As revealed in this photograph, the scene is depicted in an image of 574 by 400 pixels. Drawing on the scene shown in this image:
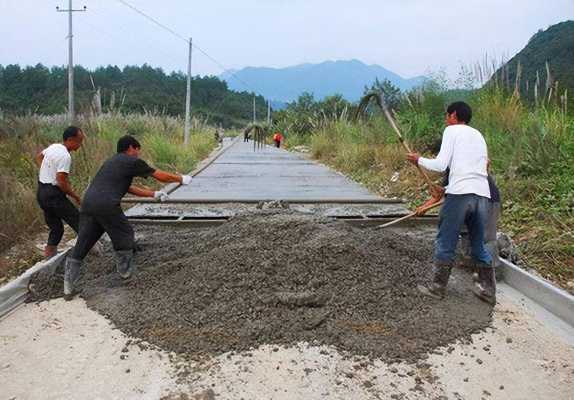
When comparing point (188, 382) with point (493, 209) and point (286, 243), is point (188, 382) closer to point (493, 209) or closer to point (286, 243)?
point (286, 243)

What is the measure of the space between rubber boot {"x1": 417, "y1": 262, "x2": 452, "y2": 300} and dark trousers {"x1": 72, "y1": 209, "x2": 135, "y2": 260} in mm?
2322

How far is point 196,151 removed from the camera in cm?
1684

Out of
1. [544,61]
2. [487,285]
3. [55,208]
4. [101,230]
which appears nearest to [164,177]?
[101,230]

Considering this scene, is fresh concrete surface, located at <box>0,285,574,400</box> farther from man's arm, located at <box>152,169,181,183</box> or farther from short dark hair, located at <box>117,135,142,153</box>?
short dark hair, located at <box>117,135,142,153</box>

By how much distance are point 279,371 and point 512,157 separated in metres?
4.92

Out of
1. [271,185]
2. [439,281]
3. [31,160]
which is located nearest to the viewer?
[439,281]

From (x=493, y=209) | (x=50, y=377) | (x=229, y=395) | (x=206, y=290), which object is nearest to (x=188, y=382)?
(x=229, y=395)

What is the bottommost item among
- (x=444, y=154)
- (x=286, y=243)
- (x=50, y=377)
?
(x=50, y=377)

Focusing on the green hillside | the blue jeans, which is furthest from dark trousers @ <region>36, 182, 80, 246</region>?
the green hillside

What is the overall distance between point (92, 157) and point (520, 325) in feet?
21.4

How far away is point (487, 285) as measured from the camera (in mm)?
3785

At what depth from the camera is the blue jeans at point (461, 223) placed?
12.0ft

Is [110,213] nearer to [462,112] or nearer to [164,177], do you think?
[164,177]

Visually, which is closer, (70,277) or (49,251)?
(70,277)
